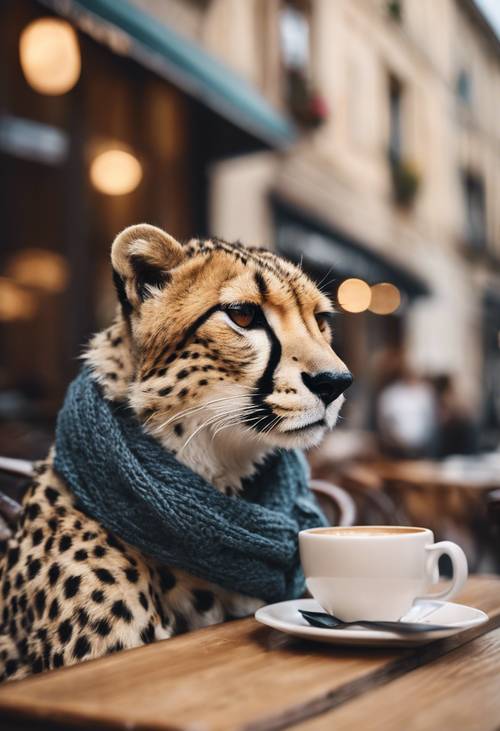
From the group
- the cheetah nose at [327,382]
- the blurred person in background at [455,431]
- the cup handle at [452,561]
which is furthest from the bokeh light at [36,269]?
the cup handle at [452,561]

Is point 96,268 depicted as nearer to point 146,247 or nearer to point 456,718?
point 146,247

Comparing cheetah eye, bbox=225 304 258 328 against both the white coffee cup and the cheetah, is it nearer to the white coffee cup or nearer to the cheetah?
the cheetah

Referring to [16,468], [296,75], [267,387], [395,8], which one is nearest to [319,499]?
[16,468]

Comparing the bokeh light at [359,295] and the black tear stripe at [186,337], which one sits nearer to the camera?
the black tear stripe at [186,337]

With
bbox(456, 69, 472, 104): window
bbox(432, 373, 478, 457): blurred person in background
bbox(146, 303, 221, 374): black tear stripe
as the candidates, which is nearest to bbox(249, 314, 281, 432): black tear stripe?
bbox(146, 303, 221, 374): black tear stripe

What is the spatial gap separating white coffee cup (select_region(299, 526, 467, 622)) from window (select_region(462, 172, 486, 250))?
1467 centimetres

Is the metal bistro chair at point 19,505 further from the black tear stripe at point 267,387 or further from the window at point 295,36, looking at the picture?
the window at point 295,36

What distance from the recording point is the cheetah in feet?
4.35

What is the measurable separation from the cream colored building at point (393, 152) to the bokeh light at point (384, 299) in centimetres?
32

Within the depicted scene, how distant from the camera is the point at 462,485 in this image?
3.95 m

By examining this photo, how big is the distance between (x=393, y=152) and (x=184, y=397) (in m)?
11.3

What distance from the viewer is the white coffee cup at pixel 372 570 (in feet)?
3.69

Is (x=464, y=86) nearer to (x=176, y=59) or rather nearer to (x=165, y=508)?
(x=176, y=59)

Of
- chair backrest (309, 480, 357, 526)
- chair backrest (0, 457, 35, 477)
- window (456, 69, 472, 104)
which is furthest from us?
window (456, 69, 472, 104)
